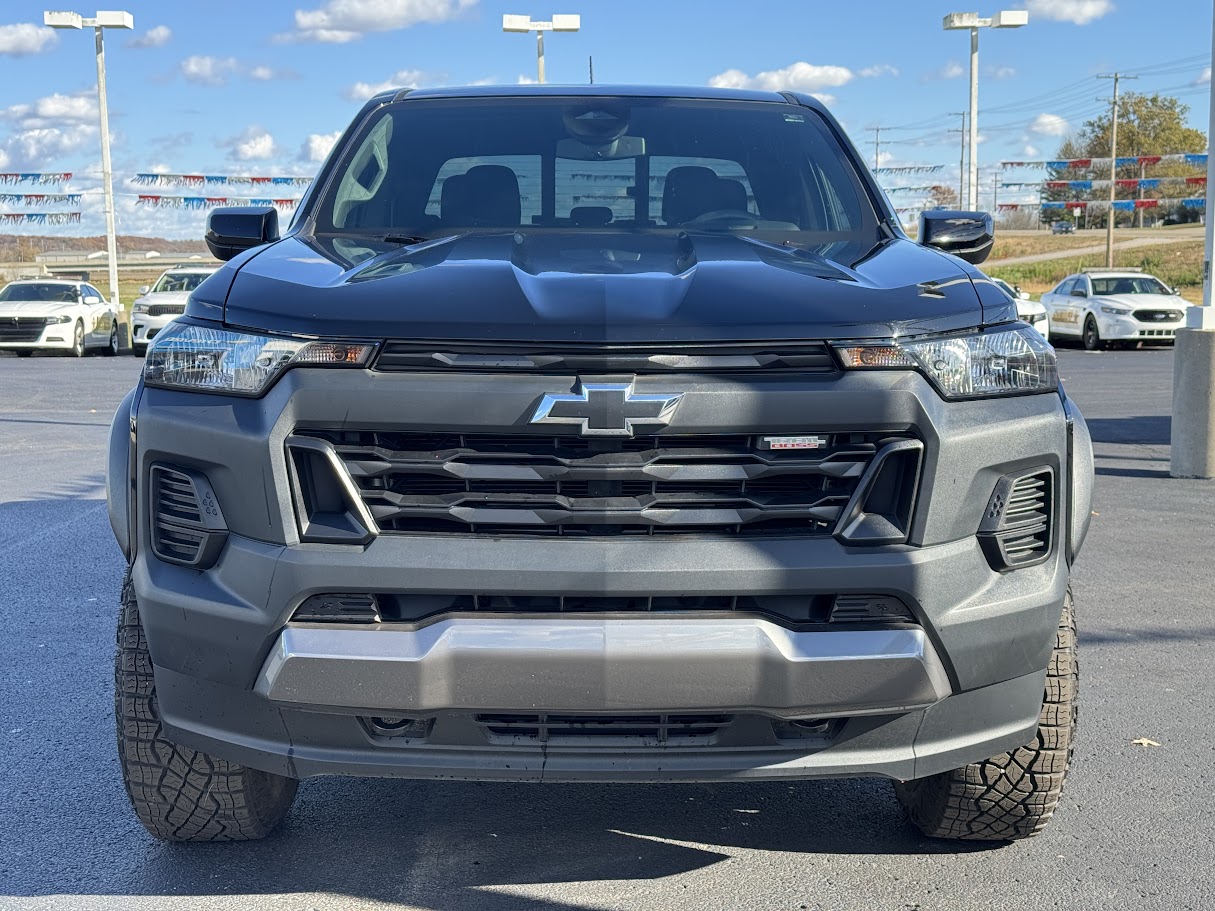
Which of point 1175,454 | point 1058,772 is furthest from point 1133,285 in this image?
point 1058,772

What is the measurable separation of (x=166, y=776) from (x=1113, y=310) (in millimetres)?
24942

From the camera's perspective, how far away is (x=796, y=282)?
288 cm

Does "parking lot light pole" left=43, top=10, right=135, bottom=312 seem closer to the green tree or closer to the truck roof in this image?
the truck roof

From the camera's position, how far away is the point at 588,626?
2.54 meters

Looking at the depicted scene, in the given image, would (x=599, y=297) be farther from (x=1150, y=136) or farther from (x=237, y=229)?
(x=1150, y=136)

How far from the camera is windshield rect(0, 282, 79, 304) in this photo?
87.4 ft

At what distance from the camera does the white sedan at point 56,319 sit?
25.3 meters

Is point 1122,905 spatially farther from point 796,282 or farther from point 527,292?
point 527,292

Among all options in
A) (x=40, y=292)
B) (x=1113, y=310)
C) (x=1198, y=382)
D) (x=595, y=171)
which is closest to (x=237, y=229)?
(x=595, y=171)

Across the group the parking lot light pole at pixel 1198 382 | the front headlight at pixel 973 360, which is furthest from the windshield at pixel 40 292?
the front headlight at pixel 973 360

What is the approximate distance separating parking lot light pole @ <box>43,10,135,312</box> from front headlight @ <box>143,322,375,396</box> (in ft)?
112

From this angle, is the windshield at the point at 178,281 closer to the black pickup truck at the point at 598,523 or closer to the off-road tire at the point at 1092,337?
the off-road tire at the point at 1092,337

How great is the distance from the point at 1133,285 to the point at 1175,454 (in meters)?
18.9

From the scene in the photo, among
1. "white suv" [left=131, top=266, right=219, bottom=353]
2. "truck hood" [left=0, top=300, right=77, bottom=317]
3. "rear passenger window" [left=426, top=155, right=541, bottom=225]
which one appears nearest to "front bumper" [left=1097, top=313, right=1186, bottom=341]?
"white suv" [left=131, top=266, right=219, bottom=353]
